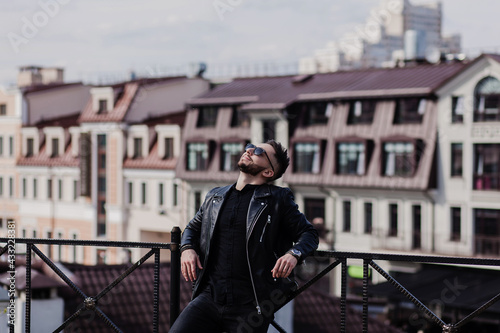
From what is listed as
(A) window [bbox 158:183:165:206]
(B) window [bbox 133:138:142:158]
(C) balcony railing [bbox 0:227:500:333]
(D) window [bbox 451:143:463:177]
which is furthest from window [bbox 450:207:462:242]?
(C) balcony railing [bbox 0:227:500:333]

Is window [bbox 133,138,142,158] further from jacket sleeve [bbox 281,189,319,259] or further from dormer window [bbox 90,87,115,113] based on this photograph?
jacket sleeve [bbox 281,189,319,259]

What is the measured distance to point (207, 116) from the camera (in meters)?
54.2

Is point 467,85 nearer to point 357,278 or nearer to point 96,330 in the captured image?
point 357,278

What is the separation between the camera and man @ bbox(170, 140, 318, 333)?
546cm

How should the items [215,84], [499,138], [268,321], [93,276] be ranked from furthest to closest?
[215,84] < [499,138] < [93,276] < [268,321]

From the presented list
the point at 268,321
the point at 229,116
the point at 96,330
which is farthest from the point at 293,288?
the point at 229,116

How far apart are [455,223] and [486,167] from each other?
3165mm

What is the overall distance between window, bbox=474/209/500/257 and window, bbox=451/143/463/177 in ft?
6.40

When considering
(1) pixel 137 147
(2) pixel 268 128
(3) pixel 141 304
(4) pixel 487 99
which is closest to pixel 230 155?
(2) pixel 268 128

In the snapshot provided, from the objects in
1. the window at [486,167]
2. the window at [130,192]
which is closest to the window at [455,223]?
the window at [486,167]

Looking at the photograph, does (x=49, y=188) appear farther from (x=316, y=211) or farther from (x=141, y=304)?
(x=141, y=304)

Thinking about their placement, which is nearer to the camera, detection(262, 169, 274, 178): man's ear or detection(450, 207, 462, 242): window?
detection(262, 169, 274, 178): man's ear

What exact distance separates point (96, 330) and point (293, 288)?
14.7 meters

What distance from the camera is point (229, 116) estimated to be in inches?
2076
